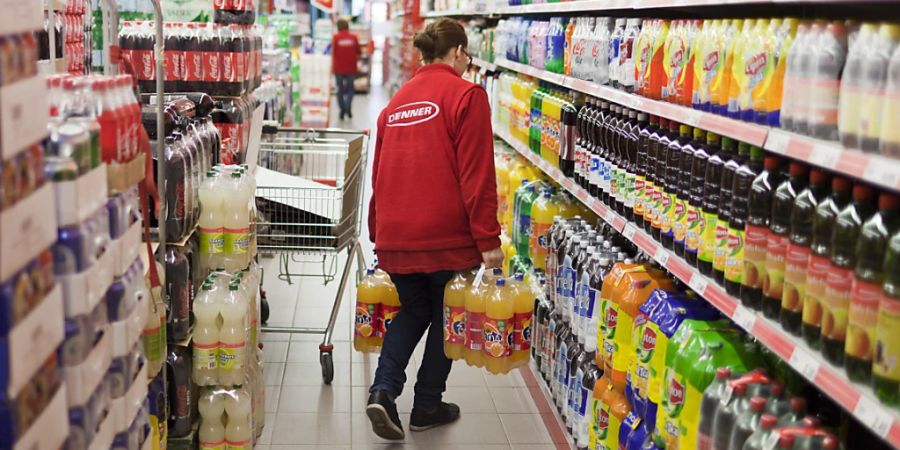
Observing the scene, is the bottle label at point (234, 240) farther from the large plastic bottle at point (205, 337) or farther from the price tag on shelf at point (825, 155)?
the price tag on shelf at point (825, 155)

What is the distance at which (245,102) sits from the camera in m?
5.21

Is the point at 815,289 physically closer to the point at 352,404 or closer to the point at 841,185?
the point at 841,185

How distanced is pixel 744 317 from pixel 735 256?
19 cm

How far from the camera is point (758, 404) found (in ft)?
8.19

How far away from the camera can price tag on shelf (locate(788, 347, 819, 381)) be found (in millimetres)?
2221

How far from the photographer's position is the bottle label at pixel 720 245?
2793 millimetres

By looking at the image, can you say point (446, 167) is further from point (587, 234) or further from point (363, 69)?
point (363, 69)

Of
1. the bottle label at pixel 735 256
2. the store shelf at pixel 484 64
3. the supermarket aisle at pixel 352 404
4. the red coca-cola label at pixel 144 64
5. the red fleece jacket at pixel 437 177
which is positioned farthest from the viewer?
the store shelf at pixel 484 64

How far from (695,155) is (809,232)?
0.71 metres

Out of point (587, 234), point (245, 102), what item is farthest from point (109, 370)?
point (245, 102)

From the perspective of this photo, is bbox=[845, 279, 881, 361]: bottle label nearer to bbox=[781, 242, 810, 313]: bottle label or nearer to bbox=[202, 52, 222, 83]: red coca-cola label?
bbox=[781, 242, 810, 313]: bottle label

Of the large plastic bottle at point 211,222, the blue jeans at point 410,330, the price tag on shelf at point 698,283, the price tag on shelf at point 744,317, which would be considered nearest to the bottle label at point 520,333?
the blue jeans at point 410,330

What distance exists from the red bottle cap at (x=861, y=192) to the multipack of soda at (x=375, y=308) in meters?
2.78

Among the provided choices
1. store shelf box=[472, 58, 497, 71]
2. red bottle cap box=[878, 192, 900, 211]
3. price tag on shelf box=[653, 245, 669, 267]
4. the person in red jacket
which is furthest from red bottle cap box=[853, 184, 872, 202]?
store shelf box=[472, 58, 497, 71]
